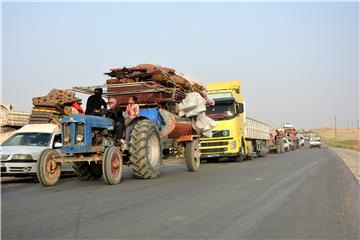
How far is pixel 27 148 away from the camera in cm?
1368

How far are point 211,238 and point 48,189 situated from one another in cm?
639

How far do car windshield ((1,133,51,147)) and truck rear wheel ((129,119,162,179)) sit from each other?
3.45 metres

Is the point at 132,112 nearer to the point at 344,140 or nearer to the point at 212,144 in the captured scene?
the point at 212,144

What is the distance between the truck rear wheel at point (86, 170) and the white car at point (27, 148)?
105cm

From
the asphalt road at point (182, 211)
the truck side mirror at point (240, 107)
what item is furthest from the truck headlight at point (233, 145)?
the asphalt road at point (182, 211)

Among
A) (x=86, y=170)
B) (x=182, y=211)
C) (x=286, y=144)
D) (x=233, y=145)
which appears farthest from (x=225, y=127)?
(x=286, y=144)

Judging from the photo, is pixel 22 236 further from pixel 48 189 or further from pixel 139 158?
pixel 139 158

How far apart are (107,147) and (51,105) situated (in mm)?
7000

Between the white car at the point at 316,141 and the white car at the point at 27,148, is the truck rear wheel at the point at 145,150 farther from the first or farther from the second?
the white car at the point at 316,141

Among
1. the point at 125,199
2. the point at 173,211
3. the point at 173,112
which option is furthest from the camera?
the point at 173,112

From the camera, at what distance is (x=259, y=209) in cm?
807

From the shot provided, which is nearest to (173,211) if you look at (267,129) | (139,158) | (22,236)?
(22,236)

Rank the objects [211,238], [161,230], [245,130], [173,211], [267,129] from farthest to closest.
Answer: [267,129]
[245,130]
[173,211]
[161,230]
[211,238]

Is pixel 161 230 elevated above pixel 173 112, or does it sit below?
below
